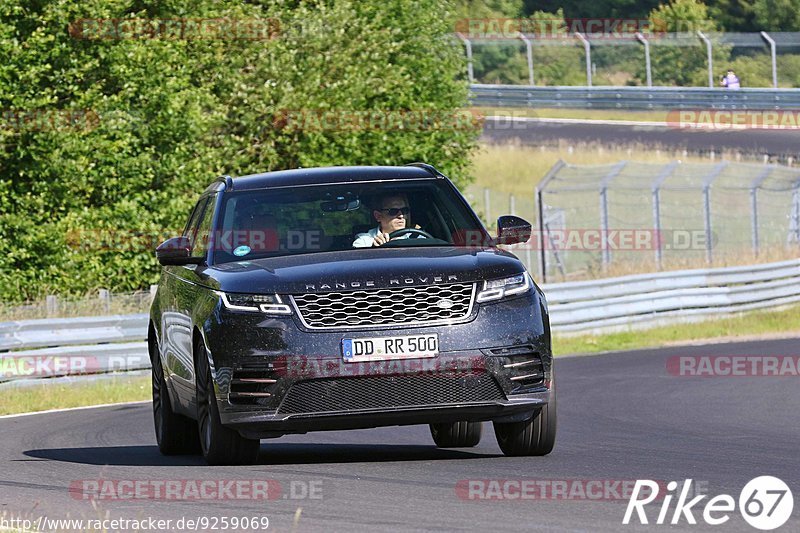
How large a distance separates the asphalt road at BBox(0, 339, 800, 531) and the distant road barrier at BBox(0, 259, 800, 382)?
344 cm

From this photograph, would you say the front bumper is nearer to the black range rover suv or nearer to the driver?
the black range rover suv

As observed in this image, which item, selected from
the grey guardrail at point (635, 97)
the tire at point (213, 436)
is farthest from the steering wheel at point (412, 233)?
the grey guardrail at point (635, 97)

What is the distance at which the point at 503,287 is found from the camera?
9.23 metres

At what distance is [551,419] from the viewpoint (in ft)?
31.7

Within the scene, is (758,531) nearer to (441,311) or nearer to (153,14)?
(441,311)

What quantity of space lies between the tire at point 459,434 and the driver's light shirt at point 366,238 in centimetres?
154

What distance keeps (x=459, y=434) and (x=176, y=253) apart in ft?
7.45

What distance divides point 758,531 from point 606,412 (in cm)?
748

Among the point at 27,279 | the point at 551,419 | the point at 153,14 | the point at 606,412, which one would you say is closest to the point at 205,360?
the point at 551,419

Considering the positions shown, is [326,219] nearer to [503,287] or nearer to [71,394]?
[503,287]

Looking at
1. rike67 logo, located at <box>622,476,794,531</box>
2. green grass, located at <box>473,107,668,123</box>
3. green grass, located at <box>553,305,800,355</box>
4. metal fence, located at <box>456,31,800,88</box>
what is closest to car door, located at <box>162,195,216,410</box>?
rike67 logo, located at <box>622,476,794,531</box>

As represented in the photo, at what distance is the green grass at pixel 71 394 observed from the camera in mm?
17641

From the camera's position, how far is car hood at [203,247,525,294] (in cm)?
904

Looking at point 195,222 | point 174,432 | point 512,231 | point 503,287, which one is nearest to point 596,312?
point 195,222
